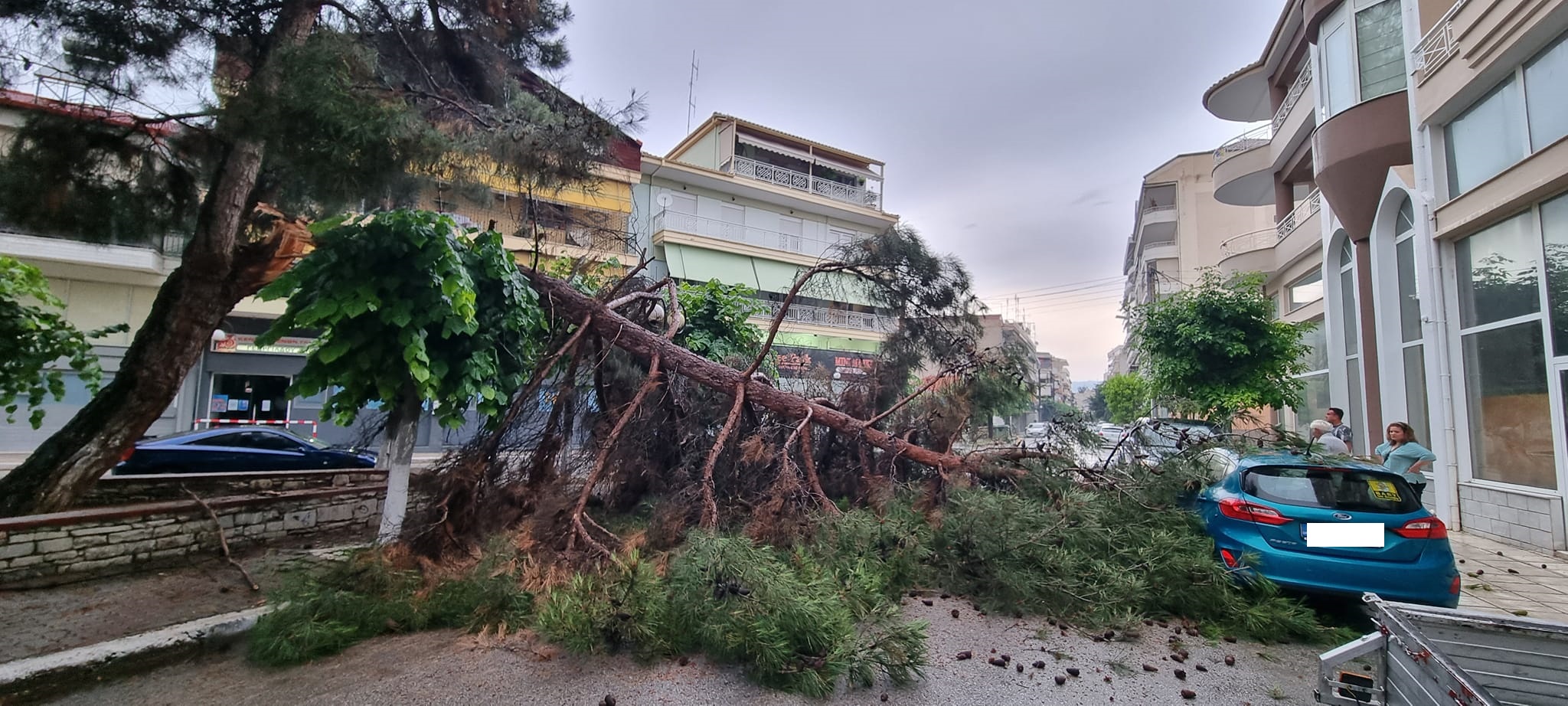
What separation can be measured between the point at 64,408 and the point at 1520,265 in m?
28.0

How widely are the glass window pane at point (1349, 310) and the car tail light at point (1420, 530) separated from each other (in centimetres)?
885

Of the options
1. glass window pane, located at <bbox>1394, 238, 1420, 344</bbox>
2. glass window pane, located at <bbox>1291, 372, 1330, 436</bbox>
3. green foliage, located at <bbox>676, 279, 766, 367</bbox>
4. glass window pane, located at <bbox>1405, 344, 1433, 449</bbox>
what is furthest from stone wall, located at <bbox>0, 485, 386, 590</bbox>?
glass window pane, located at <bbox>1291, 372, 1330, 436</bbox>

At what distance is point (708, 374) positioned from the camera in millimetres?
7301

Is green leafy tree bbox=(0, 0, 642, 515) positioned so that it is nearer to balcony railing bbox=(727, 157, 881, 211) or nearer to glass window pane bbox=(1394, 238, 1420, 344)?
glass window pane bbox=(1394, 238, 1420, 344)

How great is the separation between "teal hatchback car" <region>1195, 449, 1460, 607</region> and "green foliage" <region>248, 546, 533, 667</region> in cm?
523

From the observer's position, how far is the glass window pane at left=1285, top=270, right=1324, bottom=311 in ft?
46.4

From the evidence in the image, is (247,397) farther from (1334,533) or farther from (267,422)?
(1334,533)

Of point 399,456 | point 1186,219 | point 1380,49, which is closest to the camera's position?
point 399,456

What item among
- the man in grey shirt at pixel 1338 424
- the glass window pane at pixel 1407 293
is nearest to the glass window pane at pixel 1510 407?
the man in grey shirt at pixel 1338 424

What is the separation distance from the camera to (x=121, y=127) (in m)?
5.82

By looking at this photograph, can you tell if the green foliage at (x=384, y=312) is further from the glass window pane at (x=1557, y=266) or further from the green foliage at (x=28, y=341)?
the glass window pane at (x=1557, y=266)

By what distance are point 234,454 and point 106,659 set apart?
837 cm

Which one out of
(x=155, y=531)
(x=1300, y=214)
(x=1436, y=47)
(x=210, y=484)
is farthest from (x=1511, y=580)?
(x=210, y=484)

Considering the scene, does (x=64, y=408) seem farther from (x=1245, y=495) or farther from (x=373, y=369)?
(x=1245, y=495)
